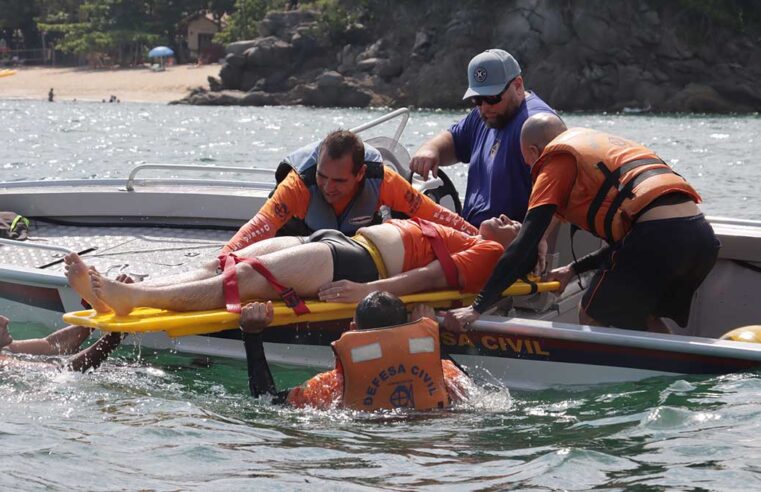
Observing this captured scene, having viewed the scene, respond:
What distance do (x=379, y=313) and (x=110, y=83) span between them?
210ft

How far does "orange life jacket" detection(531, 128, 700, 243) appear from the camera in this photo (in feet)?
19.1

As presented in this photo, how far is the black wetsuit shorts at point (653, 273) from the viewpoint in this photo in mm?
5820

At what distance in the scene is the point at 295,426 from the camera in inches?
216

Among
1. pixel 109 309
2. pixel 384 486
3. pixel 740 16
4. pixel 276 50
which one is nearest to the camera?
pixel 384 486

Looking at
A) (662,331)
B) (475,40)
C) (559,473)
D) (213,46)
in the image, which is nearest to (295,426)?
(559,473)

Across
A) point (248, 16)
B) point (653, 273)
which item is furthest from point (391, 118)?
point (248, 16)

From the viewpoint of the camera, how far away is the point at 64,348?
255 inches

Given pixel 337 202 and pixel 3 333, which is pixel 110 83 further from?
pixel 3 333

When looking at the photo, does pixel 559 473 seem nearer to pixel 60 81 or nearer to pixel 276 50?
pixel 276 50

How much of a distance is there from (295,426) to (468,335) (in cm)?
117

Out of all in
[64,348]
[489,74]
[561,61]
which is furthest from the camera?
[561,61]

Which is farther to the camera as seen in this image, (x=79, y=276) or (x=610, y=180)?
(x=610, y=180)

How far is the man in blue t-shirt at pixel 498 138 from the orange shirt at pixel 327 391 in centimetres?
151

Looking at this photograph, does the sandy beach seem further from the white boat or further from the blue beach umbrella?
the white boat
